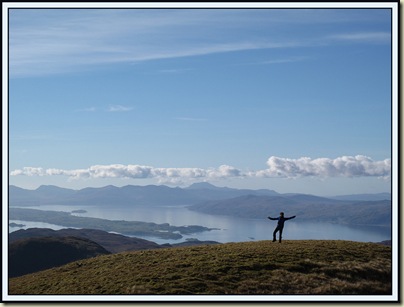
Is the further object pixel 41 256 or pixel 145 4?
pixel 41 256

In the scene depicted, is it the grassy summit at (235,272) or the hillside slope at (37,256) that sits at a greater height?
the grassy summit at (235,272)

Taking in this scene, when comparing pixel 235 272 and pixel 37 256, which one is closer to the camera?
pixel 235 272

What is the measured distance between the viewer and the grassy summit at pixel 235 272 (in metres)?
33.2

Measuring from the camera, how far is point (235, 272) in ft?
119

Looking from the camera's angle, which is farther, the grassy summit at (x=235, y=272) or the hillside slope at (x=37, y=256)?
the hillside slope at (x=37, y=256)

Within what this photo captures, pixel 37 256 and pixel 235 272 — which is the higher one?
pixel 235 272

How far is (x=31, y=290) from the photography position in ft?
129

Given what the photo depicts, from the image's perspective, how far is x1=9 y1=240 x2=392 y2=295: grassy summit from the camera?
109 feet

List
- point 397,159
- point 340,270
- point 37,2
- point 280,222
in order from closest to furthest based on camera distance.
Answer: point 397,159 < point 37,2 < point 340,270 < point 280,222

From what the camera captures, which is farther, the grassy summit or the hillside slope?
the hillside slope

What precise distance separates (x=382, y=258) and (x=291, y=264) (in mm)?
8938

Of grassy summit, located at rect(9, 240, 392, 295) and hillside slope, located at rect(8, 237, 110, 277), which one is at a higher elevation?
grassy summit, located at rect(9, 240, 392, 295)

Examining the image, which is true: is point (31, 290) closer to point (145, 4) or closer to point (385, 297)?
point (145, 4)

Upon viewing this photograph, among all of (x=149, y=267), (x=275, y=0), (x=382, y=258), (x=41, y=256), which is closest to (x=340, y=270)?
(x=382, y=258)
